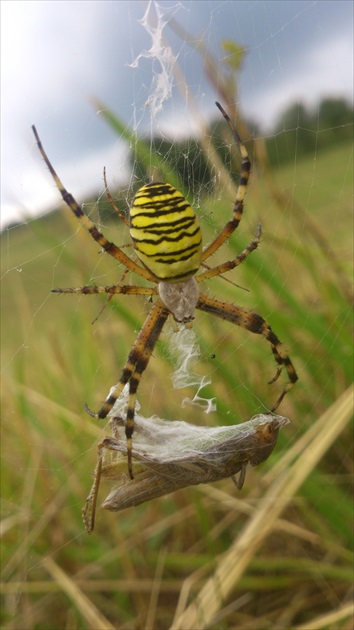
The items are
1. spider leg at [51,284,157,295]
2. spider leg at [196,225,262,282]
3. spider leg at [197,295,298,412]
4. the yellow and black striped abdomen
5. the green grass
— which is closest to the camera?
the yellow and black striped abdomen

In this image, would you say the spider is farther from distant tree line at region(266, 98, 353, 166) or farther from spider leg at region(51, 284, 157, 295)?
distant tree line at region(266, 98, 353, 166)

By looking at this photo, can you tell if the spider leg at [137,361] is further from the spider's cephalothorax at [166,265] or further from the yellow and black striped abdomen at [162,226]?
the yellow and black striped abdomen at [162,226]

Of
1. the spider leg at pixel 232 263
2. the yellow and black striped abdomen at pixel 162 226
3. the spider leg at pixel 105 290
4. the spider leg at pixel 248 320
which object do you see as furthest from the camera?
the spider leg at pixel 248 320

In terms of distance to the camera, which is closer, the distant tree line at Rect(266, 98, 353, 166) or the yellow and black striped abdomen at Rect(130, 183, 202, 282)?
the yellow and black striped abdomen at Rect(130, 183, 202, 282)

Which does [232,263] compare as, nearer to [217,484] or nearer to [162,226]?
[162,226]

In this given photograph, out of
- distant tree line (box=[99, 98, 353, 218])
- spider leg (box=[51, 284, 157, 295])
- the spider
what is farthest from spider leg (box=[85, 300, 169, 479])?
distant tree line (box=[99, 98, 353, 218])

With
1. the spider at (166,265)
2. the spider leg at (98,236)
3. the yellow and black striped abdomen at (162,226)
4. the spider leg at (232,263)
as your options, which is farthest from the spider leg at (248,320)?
the yellow and black striped abdomen at (162,226)

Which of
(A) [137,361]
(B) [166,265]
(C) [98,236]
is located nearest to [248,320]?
(A) [137,361]

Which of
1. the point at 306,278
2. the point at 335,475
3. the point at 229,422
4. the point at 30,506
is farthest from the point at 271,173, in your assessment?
the point at 30,506
